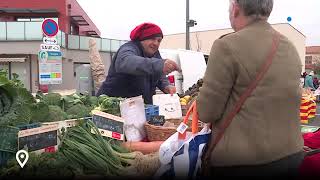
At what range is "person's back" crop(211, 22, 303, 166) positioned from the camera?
220cm

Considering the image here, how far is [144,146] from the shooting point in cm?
321

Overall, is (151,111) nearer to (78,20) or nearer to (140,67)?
(140,67)

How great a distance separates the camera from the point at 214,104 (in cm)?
223

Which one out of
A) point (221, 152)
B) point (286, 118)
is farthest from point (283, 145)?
point (221, 152)

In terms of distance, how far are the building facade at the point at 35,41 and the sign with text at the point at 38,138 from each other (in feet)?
72.5

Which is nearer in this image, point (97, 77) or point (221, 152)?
point (221, 152)

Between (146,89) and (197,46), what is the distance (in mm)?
46041

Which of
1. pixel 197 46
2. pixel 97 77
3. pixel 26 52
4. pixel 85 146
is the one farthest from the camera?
pixel 197 46

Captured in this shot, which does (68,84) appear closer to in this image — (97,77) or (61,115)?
(97,77)

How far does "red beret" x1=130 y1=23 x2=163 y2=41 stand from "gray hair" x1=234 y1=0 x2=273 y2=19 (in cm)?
189

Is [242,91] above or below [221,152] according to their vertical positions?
above

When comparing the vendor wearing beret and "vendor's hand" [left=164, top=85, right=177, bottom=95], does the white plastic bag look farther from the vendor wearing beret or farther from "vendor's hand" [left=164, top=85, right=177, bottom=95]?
"vendor's hand" [left=164, top=85, right=177, bottom=95]

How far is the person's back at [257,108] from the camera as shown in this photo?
220cm

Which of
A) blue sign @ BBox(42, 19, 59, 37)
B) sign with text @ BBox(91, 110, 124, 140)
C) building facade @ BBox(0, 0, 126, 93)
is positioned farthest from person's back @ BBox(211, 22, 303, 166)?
building facade @ BBox(0, 0, 126, 93)
